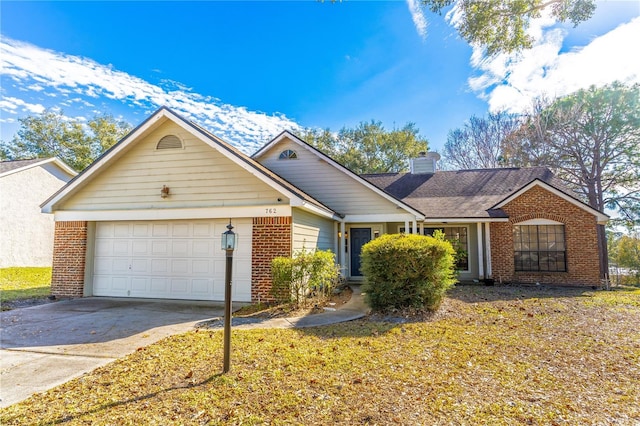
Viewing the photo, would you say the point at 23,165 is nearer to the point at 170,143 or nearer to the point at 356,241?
the point at 170,143

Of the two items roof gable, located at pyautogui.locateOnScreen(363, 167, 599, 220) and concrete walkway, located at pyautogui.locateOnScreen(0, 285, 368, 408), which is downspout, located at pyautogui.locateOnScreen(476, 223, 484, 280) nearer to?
roof gable, located at pyautogui.locateOnScreen(363, 167, 599, 220)

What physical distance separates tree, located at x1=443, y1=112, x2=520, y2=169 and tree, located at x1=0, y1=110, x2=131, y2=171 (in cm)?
3051

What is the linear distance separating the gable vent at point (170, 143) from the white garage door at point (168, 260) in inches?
83.8

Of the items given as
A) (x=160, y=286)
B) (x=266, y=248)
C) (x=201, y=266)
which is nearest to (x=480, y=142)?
(x=266, y=248)

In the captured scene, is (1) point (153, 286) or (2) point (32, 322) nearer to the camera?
(2) point (32, 322)

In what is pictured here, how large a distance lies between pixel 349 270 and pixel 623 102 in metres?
18.7

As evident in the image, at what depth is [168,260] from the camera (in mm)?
9211

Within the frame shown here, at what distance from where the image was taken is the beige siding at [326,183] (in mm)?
12422

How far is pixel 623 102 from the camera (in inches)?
725

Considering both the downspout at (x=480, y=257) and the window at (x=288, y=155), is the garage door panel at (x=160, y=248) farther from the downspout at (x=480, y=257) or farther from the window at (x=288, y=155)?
the downspout at (x=480, y=257)

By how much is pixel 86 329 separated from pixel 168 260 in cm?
319

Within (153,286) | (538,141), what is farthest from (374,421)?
(538,141)

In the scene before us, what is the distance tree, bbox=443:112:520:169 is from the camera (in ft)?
82.0

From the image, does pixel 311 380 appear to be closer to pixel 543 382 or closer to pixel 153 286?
pixel 543 382
